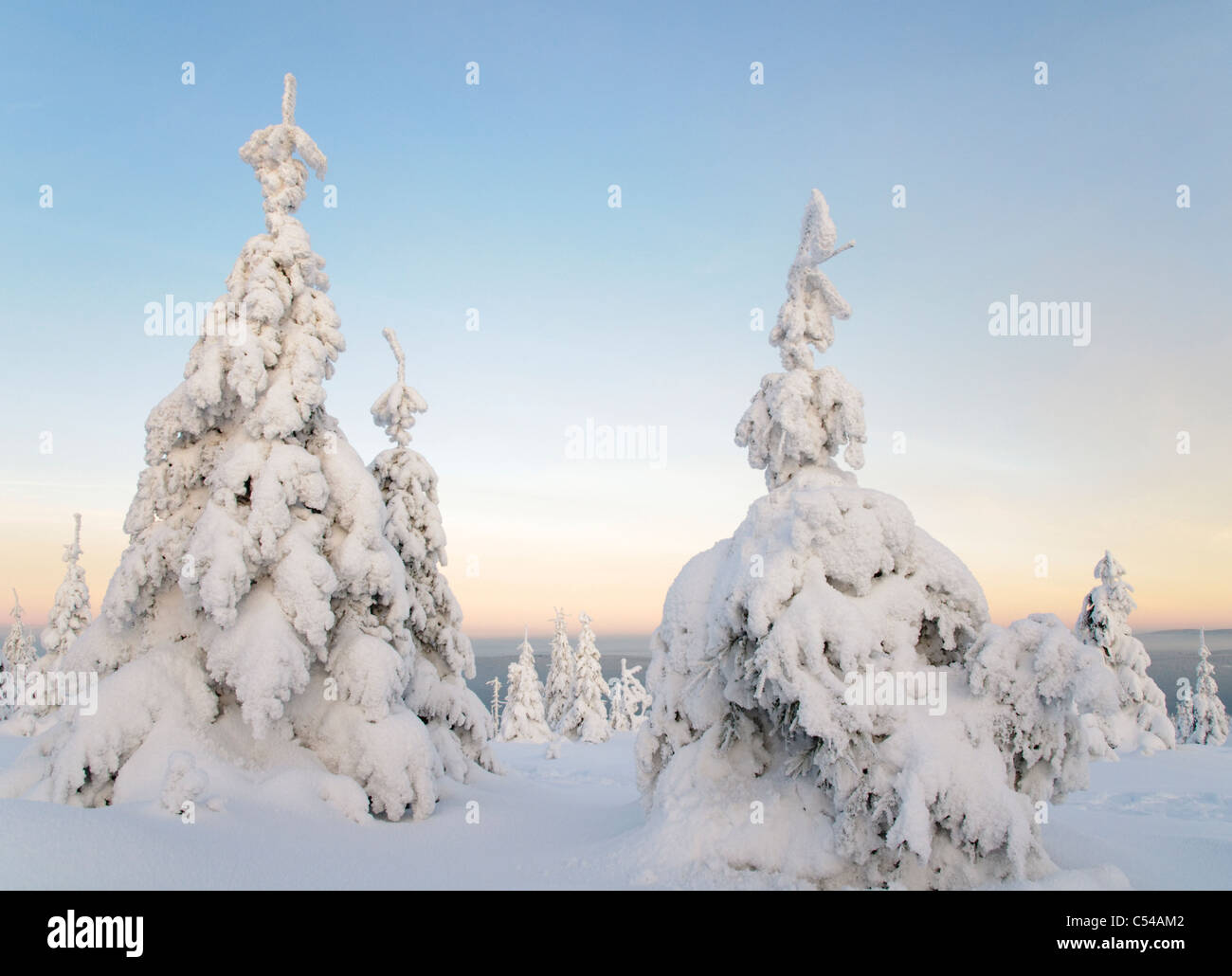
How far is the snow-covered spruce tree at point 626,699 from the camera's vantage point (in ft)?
198

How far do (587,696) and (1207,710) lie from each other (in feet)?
139

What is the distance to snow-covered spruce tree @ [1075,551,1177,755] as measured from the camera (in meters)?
33.1

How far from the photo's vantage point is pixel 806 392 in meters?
11.1

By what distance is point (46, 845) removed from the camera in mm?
6945

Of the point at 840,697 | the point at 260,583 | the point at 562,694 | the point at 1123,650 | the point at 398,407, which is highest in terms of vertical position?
the point at 398,407

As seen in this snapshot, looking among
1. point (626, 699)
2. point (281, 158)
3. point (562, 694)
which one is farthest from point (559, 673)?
point (281, 158)

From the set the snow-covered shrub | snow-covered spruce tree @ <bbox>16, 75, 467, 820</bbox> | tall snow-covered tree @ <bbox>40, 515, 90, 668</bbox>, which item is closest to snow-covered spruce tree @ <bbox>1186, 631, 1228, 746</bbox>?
snow-covered spruce tree @ <bbox>16, 75, 467, 820</bbox>

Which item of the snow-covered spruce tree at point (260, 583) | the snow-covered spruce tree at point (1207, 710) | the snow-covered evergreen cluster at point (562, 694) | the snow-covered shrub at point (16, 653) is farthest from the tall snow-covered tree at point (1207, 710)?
the snow-covered shrub at point (16, 653)

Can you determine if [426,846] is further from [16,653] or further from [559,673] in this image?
[16,653]

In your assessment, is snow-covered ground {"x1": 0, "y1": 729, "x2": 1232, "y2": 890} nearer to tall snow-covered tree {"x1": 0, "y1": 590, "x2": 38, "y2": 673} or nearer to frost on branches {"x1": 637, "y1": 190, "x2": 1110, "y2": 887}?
frost on branches {"x1": 637, "y1": 190, "x2": 1110, "y2": 887}

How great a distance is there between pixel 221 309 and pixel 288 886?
10.0 meters

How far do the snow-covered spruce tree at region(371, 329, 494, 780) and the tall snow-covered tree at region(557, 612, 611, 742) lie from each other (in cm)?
2636

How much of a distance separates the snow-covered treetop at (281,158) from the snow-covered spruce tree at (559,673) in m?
39.1

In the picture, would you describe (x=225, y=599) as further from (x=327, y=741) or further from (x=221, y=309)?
(x=221, y=309)
